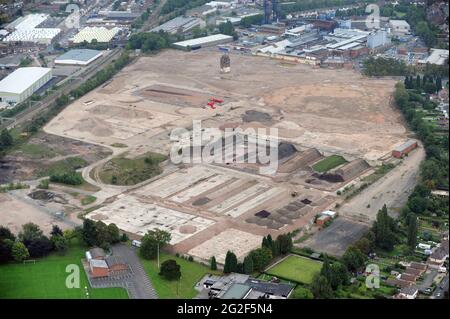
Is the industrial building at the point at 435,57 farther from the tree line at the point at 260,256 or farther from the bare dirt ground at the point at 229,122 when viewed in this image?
the tree line at the point at 260,256

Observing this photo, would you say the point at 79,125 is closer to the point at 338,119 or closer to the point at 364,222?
the point at 338,119

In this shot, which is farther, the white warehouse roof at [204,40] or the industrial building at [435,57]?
the white warehouse roof at [204,40]

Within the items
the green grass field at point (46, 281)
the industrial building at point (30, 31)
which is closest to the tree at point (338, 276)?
the green grass field at point (46, 281)

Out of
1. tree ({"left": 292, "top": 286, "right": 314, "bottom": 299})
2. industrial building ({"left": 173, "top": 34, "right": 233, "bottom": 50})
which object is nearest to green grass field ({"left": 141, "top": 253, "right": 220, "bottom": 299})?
tree ({"left": 292, "top": 286, "right": 314, "bottom": 299})

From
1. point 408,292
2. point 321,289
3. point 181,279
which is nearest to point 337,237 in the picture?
point 408,292

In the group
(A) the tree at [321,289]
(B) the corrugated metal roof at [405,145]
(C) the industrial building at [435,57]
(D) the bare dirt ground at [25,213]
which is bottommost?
(B) the corrugated metal roof at [405,145]

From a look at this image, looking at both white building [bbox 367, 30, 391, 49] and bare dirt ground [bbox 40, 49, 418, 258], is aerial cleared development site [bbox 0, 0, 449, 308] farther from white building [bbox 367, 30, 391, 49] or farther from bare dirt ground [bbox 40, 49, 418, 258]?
white building [bbox 367, 30, 391, 49]
